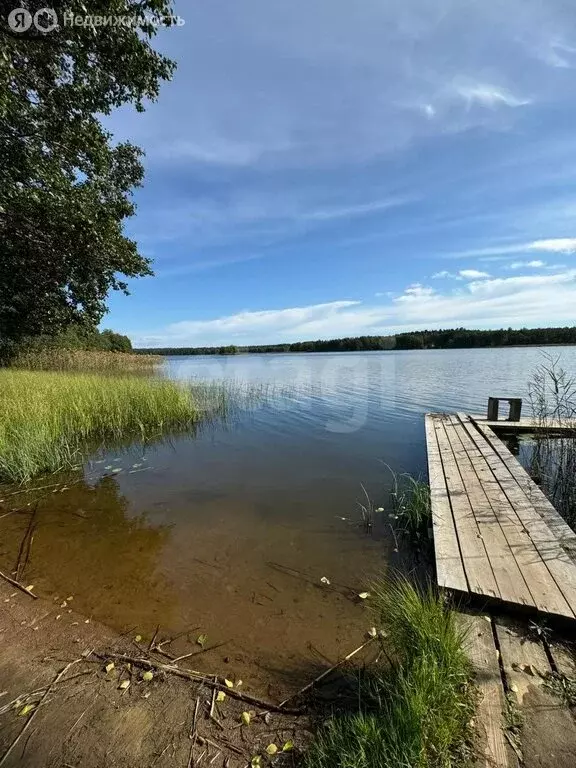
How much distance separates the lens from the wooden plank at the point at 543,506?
3.21 m

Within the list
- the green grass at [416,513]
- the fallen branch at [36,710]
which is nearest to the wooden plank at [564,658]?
the green grass at [416,513]

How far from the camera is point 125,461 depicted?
7.12 m

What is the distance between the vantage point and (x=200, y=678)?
2.21 metres

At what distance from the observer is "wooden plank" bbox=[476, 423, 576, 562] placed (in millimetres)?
3209

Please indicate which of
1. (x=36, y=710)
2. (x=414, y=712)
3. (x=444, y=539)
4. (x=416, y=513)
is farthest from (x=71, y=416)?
(x=414, y=712)

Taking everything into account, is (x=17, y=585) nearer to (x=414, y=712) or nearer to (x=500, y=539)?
(x=414, y=712)

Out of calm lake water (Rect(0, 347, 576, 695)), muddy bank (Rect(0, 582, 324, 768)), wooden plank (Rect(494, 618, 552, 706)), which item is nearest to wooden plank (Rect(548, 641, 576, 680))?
wooden plank (Rect(494, 618, 552, 706))

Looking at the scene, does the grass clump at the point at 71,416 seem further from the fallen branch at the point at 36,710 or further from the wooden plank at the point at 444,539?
the wooden plank at the point at 444,539

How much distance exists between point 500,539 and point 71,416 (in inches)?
350

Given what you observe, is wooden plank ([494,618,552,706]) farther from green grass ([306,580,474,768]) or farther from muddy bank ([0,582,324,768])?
muddy bank ([0,582,324,768])

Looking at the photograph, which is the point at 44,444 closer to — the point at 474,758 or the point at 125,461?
the point at 125,461

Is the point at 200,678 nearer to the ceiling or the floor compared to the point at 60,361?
nearer to the floor

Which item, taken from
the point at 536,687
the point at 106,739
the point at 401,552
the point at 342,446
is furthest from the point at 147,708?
the point at 342,446

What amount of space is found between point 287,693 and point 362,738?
753mm
